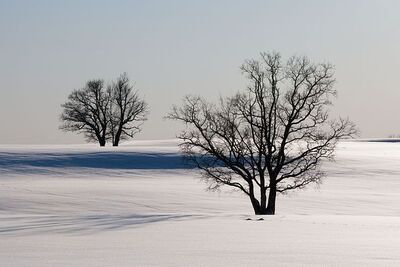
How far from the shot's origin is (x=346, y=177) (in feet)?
155

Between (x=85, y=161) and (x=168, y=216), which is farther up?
(x=85, y=161)

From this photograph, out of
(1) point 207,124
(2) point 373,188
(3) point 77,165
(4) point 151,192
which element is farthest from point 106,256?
(3) point 77,165

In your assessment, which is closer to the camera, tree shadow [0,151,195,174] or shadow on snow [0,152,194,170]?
tree shadow [0,151,195,174]

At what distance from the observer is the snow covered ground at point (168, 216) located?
981 cm

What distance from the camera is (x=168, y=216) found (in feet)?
67.9

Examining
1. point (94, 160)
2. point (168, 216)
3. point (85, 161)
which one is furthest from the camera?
point (94, 160)

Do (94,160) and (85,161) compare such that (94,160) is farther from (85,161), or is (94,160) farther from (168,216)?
(168,216)

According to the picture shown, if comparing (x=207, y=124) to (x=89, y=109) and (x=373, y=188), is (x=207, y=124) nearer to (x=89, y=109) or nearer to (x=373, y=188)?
(x=373, y=188)

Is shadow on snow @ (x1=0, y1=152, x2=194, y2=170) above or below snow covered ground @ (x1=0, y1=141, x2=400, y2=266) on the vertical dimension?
above

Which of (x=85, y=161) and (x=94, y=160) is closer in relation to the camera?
(x=85, y=161)

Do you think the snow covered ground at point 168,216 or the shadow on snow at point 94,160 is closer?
the snow covered ground at point 168,216

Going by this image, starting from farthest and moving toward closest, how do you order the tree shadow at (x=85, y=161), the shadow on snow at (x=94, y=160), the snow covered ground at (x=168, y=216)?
the shadow on snow at (x=94, y=160) → the tree shadow at (x=85, y=161) → the snow covered ground at (x=168, y=216)

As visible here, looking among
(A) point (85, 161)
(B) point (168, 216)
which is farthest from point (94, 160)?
(B) point (168, 216)

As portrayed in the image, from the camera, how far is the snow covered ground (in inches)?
386
